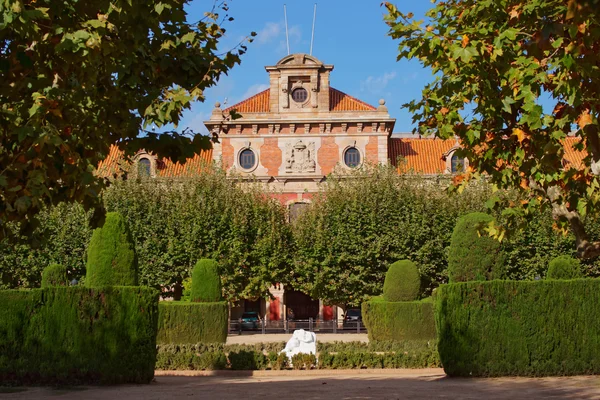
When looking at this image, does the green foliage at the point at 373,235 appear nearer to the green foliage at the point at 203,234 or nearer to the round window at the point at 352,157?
the green foliage at the point at 203,234

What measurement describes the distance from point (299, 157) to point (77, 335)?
32.1 metres

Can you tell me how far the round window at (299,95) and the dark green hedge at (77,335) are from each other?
32.3 m

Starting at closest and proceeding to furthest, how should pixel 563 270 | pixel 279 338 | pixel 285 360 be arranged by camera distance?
pixel 285 360 < pixel 563 270 < pixel 279 338

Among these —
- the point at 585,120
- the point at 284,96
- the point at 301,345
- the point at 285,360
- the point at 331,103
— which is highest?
the point at 284,96

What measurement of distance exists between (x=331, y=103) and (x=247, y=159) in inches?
239

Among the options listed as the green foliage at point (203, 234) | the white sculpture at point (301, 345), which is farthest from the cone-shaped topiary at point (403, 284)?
the white sculpture at point (301, 345)

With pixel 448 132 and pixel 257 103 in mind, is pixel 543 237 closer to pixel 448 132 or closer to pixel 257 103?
pixel 257 103

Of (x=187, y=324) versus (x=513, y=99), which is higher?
(x=513, y=99)

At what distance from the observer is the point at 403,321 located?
28359 millimetres

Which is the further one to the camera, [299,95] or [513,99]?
[299,95]

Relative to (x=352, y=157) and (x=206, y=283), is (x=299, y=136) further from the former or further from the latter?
(x=206, y=283)

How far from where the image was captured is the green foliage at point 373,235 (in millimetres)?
36062

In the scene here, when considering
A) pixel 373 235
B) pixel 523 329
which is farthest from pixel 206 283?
pixel 523 329

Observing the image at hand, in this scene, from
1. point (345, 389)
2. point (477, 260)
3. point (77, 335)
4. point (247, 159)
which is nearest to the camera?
point (345, 389)
